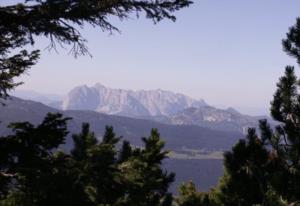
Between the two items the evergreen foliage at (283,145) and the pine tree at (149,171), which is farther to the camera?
Answer: the pine tree at (149,171)

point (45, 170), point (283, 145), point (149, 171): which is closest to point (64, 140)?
point (45, 170)

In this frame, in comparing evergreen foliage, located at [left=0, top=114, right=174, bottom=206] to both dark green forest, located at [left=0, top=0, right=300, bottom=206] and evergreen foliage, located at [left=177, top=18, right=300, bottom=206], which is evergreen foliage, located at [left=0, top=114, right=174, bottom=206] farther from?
evergreen foliage, located at [left=177, top=18, right=300, bottom=206]

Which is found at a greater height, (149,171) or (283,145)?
(283,145)

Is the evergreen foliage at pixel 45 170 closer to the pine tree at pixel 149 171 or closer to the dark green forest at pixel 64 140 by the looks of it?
the dark green forest at pixel 64 140

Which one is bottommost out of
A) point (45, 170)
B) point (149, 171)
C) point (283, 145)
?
point (149, 171)

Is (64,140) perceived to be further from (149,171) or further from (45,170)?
(149,171)

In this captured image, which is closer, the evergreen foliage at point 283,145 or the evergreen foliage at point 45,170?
the evergreen foliage at point 45,170

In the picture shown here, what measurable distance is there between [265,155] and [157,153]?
482 inches

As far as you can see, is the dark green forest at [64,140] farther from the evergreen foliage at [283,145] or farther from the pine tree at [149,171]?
the pine tree at [149,171]

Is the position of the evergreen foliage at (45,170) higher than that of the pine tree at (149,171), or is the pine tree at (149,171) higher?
the evergreen foliage at (45,170)

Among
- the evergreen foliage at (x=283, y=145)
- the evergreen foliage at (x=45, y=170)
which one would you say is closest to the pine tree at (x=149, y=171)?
the evergreen foliage at (x=283, y=145)

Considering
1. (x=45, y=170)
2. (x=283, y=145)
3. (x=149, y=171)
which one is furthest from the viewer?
(x=149, y=171)

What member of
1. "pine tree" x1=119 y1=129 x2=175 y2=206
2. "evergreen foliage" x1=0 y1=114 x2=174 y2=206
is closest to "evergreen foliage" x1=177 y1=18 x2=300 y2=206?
"evergreen foliage" x1=0 y1=114 x2=174 y2=206

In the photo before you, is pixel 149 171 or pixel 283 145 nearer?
pixel 283 145
